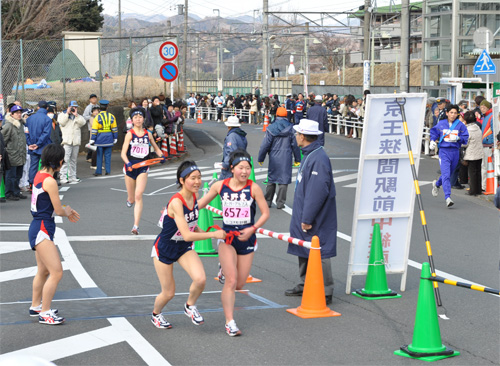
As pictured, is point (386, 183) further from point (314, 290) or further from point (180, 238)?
point (180, 238)

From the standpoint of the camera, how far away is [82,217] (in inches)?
574

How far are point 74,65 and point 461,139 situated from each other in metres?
18.9

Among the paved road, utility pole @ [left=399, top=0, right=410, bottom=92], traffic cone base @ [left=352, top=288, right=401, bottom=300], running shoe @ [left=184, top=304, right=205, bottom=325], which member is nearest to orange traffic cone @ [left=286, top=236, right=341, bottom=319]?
the paved road

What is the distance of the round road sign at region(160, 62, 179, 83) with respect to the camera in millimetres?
23831

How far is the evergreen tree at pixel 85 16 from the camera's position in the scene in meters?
45.3

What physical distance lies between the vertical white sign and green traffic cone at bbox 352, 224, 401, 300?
5.0 inches

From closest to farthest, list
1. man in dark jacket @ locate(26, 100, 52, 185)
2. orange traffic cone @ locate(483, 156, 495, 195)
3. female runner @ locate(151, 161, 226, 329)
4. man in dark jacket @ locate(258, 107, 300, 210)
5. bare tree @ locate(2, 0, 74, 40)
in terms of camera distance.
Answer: female runner @ locate(151, 161, 226, 329) < man in dark jacket @ locate(258, 107, 300, 210) < orange traffic cone @ locate(483, 156, 495, 195) < man in dark jacket @ locate(26, 100, 52, 185) < bare tree @ locate(2, 0, 74, 40)

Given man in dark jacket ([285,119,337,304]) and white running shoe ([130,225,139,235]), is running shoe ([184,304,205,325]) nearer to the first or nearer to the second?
man in dark jacket ([285,119,337,304])

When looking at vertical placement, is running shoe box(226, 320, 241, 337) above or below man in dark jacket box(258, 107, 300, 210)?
below

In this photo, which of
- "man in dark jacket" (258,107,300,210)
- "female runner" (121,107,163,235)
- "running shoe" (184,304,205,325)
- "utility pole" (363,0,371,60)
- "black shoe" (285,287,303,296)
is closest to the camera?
"running shoe" (184,304,205,325)

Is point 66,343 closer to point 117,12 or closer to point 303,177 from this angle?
point 303,177

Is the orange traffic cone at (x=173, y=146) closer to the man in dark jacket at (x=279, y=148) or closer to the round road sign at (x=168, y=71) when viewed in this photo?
the round road sign at (x=168, y=71)

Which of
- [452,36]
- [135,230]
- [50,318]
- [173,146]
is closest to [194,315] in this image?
[50,318]

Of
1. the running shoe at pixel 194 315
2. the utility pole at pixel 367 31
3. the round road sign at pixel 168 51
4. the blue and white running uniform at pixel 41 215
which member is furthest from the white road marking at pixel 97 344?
the utility pole at pixel 367 31
